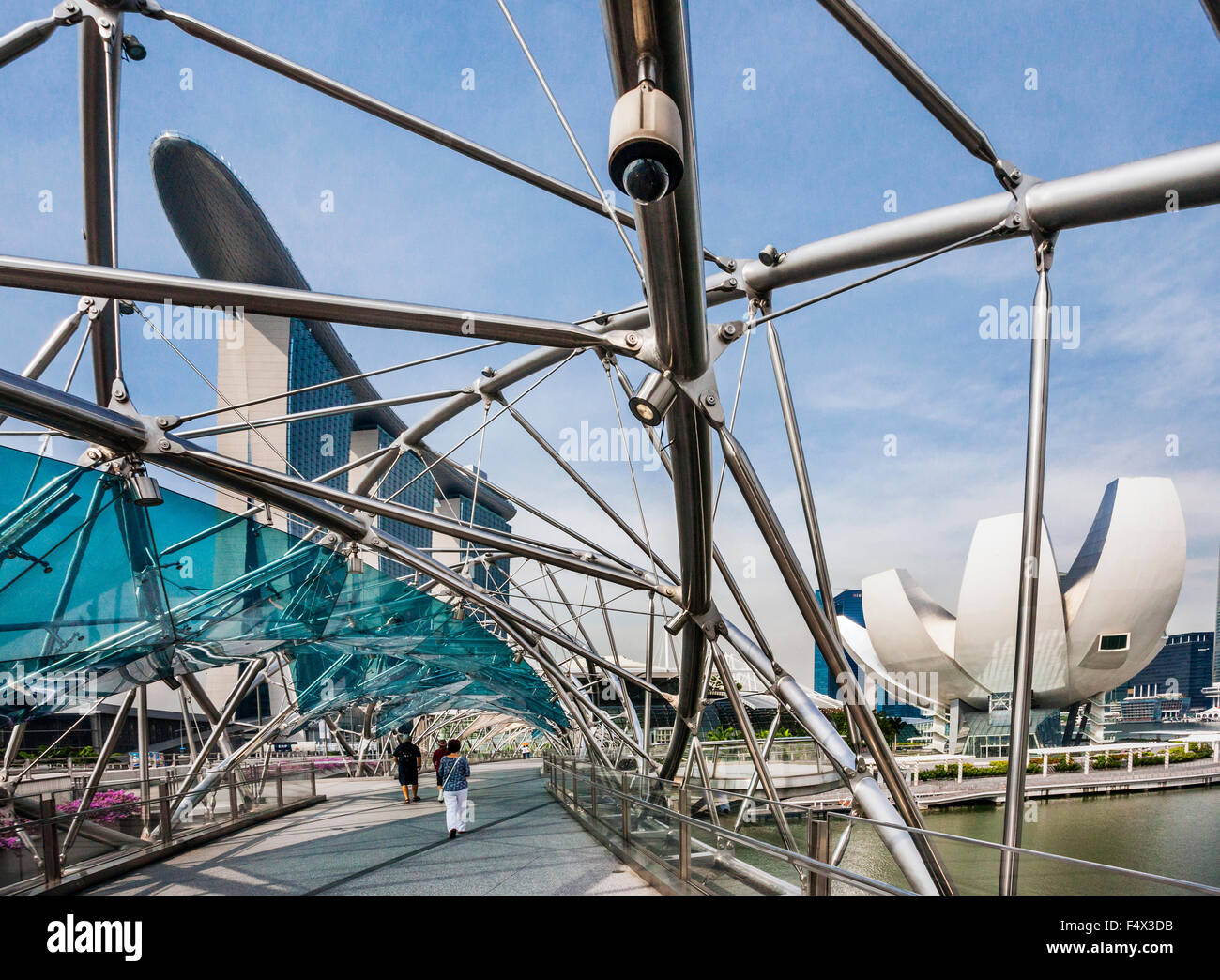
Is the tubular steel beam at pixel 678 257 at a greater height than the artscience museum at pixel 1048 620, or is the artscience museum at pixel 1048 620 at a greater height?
the tubular steel beam at pixel 678 257

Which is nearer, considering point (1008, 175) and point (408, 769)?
point (1008, 175)

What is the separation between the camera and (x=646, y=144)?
12.5ft

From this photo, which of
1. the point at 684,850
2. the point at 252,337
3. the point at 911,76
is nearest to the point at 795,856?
the point at 684,850

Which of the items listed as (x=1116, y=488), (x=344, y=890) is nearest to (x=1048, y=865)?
(x=344, y=890)

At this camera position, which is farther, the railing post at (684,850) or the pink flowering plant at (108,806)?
the pink flowering plant at (108,806)

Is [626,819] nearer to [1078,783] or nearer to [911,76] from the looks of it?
[911,76]

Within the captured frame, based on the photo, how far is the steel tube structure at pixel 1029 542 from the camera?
656 cm

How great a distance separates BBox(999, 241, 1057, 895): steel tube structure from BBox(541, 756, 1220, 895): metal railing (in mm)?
779

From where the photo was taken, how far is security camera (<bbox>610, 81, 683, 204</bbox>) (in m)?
3.83

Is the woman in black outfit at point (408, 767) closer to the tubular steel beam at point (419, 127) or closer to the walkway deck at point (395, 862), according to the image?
the walkway deck at point (395, 862)

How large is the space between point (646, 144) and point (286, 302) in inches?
155

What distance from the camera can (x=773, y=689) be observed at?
47.9ft

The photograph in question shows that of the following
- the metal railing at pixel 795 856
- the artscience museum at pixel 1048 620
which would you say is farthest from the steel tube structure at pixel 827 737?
the artscience museum at pixel 1048 620

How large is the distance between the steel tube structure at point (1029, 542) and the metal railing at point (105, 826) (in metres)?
10.0
